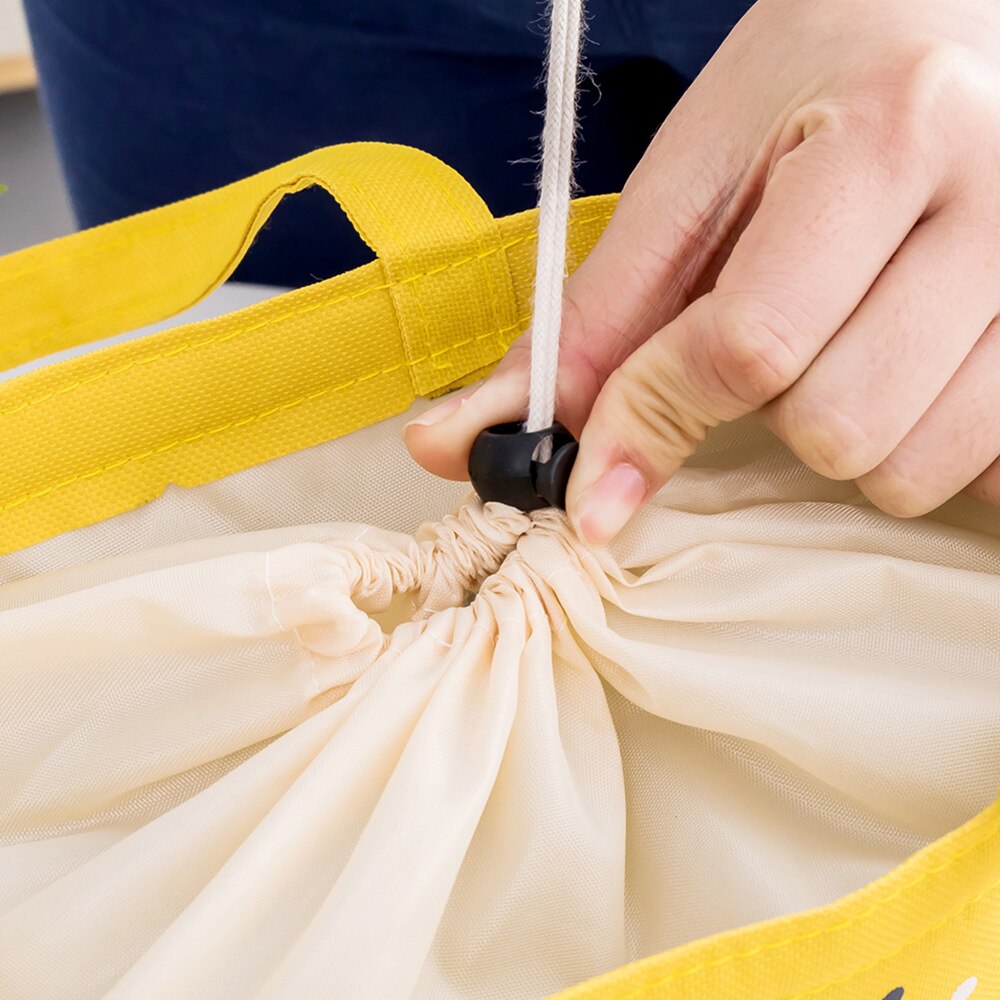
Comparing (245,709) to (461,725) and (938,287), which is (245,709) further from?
(938,287)

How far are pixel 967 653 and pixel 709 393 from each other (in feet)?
0.47

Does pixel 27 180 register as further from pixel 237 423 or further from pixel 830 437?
pixel 830 437

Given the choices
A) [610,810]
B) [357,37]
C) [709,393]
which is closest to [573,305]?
[709,393]

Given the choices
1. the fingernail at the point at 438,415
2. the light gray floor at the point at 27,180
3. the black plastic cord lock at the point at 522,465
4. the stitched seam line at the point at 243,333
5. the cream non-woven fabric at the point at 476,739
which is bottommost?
the cream non-woven fabric at the point at 476,739

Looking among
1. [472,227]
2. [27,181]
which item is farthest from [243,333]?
[27,181]

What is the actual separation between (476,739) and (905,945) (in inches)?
6.1

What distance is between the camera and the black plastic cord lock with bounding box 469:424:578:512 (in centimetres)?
42

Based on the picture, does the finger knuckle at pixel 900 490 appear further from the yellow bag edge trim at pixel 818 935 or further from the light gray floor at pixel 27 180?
the light gray floor at pixel 27 180

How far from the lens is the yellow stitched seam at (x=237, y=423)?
1.52ft

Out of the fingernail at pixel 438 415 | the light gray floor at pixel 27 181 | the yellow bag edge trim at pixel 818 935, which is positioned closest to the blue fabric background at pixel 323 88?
the fingernail at pixel 438 415

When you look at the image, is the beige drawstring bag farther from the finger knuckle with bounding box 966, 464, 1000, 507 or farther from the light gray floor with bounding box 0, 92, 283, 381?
the light gray floor with bounding box 0, 92, 283, 381

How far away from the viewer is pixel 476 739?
1.34 feet

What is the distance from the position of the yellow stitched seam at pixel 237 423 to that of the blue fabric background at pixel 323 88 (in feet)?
0.75

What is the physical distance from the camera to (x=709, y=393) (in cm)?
40
